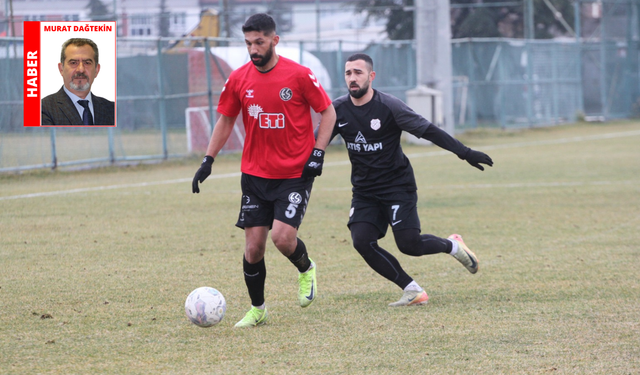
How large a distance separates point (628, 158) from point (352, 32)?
16.6 meters

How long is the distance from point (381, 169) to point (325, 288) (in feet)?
3.65

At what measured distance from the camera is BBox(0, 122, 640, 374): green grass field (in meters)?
4.62

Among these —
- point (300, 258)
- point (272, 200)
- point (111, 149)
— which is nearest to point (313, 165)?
point (272, 200)

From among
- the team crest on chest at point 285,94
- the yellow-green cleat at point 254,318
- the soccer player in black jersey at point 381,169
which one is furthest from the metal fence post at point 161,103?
the yellow-green cleat at point 254,318

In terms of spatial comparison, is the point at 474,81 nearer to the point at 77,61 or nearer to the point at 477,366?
the point at 77,61

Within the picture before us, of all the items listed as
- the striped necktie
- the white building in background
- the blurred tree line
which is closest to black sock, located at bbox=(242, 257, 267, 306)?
the striped necktie

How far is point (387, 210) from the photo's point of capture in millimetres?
6129

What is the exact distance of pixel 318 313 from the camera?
5730 mm

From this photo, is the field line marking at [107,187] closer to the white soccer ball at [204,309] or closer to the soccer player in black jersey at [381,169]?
the soccer player in black jersey at [381,169]

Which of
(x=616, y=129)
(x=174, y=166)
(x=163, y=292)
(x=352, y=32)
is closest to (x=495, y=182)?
(x=174, y=166)

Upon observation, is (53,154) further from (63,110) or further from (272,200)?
(272,200)

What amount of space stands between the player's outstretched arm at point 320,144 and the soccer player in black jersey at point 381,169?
0.37 meters

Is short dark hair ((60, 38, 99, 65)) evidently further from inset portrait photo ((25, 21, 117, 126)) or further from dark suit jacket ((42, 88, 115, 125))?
dark suit jacket ((42, 88, 115, 125))

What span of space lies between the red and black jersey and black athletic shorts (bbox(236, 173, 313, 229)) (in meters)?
0.05
